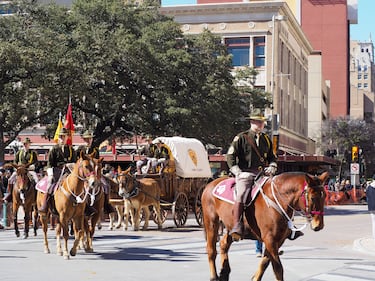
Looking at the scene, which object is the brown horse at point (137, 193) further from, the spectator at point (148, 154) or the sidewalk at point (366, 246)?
the sidewalk at point (366, 246)

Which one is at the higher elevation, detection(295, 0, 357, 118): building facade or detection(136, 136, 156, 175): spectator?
detection(295, 0, 357, 118): building facade

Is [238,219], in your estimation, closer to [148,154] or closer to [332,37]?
[148,154]

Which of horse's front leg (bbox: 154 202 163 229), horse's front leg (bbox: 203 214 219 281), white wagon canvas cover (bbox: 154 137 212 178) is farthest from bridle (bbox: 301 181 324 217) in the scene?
white wagon canvas cover (bbox: 154 137 212 178)

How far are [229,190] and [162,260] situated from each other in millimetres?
4301

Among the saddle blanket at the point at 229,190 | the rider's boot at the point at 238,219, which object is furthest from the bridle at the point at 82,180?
the rider's boot at the point at 238,219

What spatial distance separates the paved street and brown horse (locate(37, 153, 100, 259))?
574mm

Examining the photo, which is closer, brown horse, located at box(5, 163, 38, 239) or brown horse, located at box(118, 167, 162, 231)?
brown horse, located at box(5, 163, 38, 239)

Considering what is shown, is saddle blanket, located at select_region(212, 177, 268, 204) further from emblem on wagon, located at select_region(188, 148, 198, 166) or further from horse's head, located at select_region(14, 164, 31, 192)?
emblem on wagon, located at select_region(188, 148, 198, 166)

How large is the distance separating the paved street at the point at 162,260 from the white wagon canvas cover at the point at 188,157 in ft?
12.2

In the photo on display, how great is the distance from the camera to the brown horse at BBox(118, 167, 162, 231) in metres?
23.3

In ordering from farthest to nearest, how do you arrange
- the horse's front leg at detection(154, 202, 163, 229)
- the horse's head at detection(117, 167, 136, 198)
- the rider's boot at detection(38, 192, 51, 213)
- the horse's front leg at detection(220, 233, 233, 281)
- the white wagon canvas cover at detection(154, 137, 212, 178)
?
the white wagon canvas cover at detection(154, 137, 212, 178)
the horse's front leg at detection(154, 202, 163, 229)
the horse's head at detection(117, 167, 136, 198)
the rider's boot at detection(38, 192, 51, 213)
the horse's front leg at detection(220, 233, 233, 281)

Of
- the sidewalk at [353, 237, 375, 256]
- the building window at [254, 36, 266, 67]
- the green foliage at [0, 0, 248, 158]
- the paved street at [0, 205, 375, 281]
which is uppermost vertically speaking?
the building window at [254, 36, 266, 67]

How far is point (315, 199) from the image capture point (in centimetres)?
996

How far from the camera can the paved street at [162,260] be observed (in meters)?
12.9
